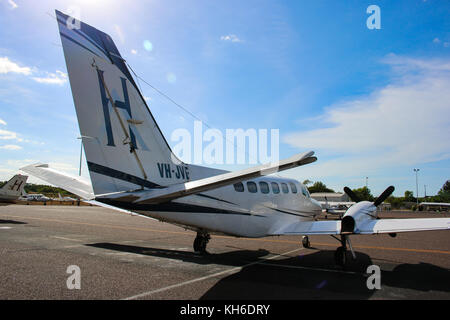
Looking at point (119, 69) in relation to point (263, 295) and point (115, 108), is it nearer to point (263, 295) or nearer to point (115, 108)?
point (115, 108)

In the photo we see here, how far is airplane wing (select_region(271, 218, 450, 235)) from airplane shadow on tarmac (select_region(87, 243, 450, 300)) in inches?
42.4

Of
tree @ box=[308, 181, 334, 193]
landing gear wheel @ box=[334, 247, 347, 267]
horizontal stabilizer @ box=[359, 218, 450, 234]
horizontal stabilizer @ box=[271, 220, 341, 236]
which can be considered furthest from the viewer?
tree @ box=[308, 181, 334, 193]

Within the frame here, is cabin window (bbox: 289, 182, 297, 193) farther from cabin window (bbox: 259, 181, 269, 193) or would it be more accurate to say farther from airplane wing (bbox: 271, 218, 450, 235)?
airplane wing (bbox: 271, 218, 450, 235)

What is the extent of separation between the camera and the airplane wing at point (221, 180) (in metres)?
4.78

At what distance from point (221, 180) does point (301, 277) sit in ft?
12.5

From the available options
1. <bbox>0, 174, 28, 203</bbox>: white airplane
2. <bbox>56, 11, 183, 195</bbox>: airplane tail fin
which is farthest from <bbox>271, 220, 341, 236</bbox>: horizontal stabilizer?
<bbox>0, 174, 28, 203</bbox>: white airplane

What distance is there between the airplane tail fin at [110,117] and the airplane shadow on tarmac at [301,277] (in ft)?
10.9

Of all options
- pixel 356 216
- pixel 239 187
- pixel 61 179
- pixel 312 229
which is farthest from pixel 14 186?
pixel 356 216

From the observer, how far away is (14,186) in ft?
80.9

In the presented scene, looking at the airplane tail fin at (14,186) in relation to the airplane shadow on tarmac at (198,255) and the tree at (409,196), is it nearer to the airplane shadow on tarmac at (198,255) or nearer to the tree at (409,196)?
the airplane shadow on tarmac at (198,255)

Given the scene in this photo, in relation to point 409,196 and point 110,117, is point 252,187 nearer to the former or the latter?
point 110,117

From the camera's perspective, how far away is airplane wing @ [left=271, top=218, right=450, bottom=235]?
7.64m

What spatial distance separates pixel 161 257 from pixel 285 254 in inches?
187
